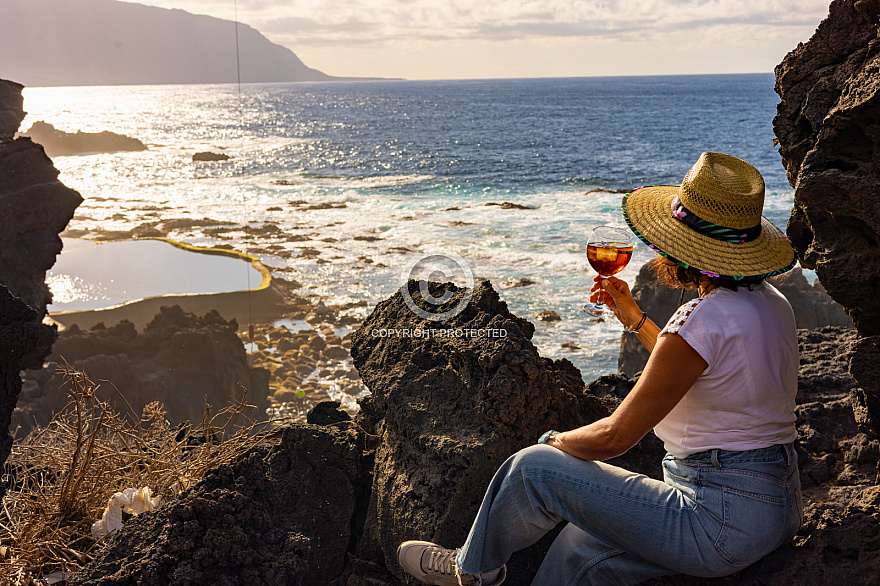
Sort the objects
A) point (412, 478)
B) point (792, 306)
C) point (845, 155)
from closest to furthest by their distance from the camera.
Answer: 1. point (845, 155)
2. point (412, 478)
3. point (792, 306)

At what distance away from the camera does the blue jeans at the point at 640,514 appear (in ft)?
6.09

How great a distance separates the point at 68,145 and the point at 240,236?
1718 centimetres

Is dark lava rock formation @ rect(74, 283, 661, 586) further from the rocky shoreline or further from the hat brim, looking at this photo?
the hat brim

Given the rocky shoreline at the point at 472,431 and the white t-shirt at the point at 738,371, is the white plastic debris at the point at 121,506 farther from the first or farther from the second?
the white t-shirt at the point at 738,371

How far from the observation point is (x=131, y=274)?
11.7m

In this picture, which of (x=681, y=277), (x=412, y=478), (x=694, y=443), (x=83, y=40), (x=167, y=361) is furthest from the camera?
(x=83, y=40)

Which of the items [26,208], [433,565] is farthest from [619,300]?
[26,208]

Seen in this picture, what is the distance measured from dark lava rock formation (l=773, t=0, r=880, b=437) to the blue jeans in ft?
2.12

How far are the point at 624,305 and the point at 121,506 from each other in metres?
2.13

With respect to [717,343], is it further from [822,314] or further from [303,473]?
[822,314]

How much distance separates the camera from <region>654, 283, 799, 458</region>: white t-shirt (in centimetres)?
182

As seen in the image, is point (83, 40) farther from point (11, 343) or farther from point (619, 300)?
point (619, 300)

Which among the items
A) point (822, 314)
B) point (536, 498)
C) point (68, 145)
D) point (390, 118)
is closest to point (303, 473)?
point (536, 498)

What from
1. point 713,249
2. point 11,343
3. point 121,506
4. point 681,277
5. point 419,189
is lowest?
point 419,189
